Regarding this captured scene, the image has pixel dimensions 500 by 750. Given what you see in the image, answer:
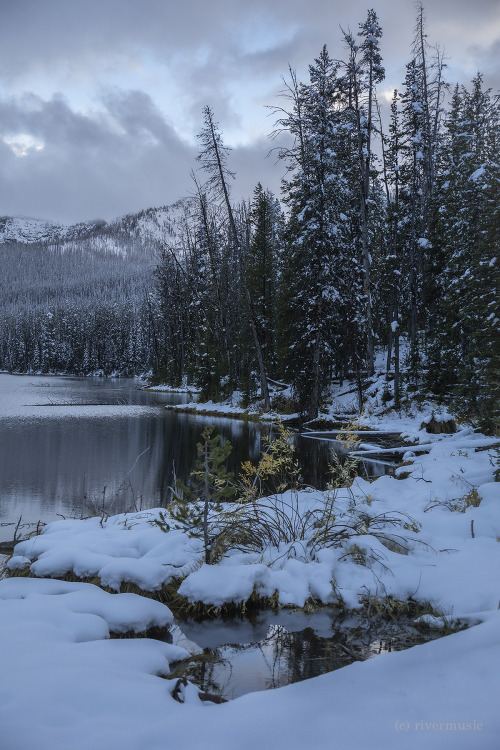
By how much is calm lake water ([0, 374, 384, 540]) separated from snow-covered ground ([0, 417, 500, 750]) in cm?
284

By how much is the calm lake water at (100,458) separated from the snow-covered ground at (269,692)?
112 inches

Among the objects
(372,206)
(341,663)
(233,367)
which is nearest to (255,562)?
(341,663)

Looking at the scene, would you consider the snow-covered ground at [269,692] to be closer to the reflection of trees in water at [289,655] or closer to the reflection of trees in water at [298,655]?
the reflection of trees in water at [289,655]

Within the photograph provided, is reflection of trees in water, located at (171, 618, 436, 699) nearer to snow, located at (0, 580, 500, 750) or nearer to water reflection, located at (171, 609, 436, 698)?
water reflection, located at (171, 609, 436, 698)

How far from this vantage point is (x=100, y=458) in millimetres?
13133

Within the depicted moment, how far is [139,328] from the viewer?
3391 inches

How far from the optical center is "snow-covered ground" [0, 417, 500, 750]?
1.91 metres

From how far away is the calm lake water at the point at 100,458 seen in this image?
29.7 ft

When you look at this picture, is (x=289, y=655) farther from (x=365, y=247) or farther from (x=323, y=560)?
(x=365, y=247)

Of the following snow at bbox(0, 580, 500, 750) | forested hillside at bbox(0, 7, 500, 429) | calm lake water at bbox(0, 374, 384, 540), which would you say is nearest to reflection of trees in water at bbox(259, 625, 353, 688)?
snow at bbox(0, 580, 500, 750)

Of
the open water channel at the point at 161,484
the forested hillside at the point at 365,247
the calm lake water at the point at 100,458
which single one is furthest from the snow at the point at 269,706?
the forested hillside at the point at 365,247

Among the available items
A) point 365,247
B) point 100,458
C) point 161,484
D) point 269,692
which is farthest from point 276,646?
point 365,247

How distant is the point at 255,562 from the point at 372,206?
819 inches

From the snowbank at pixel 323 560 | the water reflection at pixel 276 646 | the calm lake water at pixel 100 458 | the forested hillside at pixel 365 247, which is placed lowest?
the calm lake water at pixel 100 458
